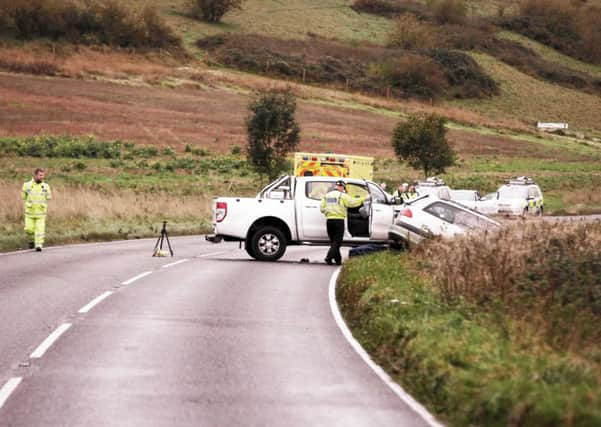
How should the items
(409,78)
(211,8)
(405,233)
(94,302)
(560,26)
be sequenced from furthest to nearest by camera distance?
(560,26) < (211,8) < (409,78) < (405,233) < (94,302)

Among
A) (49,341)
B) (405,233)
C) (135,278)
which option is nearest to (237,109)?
(405,233)

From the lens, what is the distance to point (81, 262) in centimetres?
2308

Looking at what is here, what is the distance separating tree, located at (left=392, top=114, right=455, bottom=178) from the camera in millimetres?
59688

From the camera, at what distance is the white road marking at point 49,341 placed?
1146 cm

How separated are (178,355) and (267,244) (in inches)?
501

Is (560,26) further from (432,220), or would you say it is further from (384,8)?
(432,220)

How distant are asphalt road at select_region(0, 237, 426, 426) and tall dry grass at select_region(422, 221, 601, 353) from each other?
1.73m

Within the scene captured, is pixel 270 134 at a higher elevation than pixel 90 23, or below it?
below

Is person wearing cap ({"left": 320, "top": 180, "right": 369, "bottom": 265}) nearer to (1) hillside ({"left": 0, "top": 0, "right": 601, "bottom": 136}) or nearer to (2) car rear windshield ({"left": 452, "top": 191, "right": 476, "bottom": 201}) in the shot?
(2) car rear windshield ({"left": 452, "top": 191, "right": 476, "bottom": 201})

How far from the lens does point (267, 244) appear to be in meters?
24.4

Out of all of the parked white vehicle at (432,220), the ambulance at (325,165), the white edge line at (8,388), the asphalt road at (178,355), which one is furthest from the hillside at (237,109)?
the white edge line at (8,388)

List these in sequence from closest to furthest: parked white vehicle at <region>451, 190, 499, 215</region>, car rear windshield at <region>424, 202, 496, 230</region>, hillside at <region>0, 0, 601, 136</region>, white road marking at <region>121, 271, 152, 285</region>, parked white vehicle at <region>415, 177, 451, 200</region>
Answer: white road marking at <region>121, 271, 152, 285</region> → car rear windshield at <region>424, 202, 496, 230</region> → parked white vehicle at <region>415, 177, 451, 200</region> → parked white vehicle at <region>451, 190, 499, 215</region> → hillside at <region>0, 0, 601, 136</region>

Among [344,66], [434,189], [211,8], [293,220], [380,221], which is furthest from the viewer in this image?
[211,8]

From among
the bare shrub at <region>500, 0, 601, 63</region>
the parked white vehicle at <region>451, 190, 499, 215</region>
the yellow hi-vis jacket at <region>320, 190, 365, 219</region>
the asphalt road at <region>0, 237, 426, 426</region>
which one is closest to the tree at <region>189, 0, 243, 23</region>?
the bare shrub at <region>500, 0, 601, 63</region>
